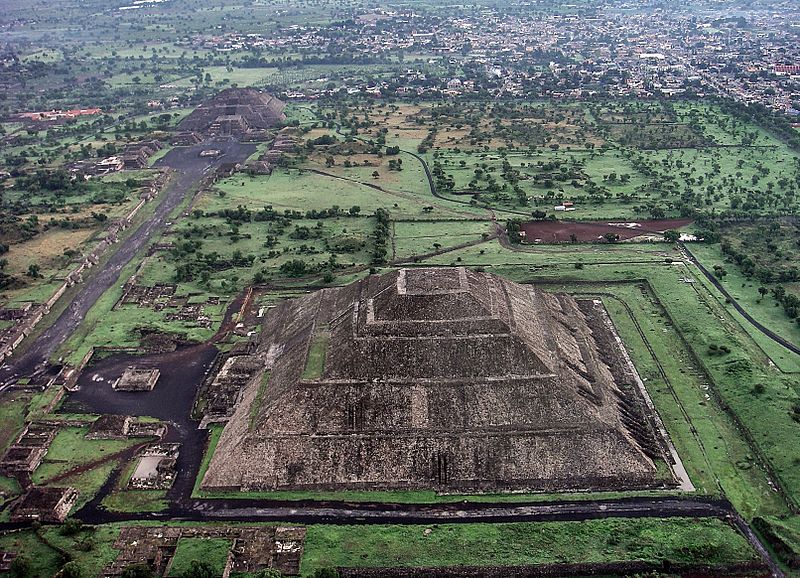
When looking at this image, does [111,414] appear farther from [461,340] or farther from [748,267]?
[748,267]

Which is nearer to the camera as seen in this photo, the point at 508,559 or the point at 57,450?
the point at 508,559

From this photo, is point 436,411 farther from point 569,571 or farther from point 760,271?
point 760,271

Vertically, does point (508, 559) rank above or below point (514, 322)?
below

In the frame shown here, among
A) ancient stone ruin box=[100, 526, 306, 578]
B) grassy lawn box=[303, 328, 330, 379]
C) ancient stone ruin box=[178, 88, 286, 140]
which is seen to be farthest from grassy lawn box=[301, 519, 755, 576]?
ancient stone ruin box=[178, 88, 286, 140]

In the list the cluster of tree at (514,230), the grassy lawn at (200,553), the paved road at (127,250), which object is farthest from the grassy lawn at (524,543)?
the cluster of tree at (514,230)

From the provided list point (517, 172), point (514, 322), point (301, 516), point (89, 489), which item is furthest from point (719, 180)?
point (89, 489)

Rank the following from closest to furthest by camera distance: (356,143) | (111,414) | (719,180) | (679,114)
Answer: (111,414)
(719,180)
(356,143)
(679,114)

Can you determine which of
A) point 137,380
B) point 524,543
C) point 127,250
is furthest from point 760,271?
point 127,250
